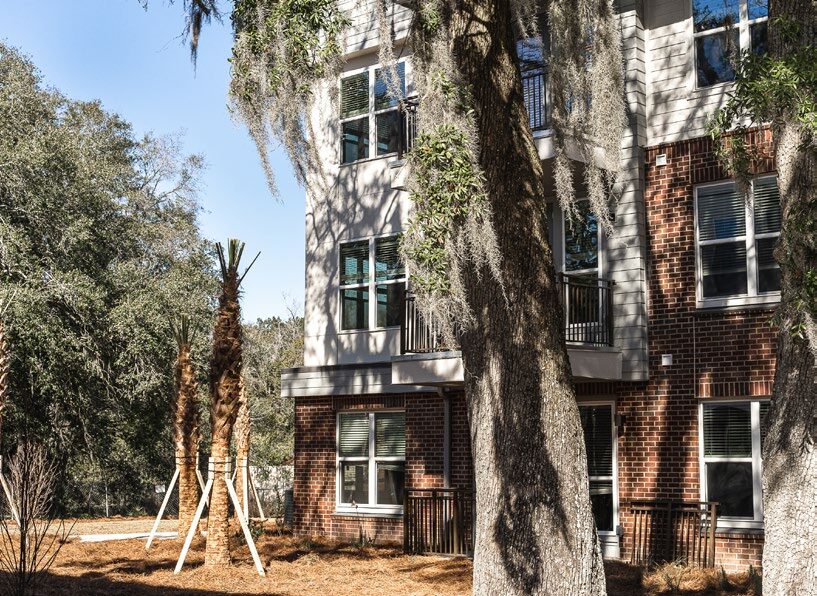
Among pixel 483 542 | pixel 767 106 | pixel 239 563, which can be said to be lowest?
pixel 239 563

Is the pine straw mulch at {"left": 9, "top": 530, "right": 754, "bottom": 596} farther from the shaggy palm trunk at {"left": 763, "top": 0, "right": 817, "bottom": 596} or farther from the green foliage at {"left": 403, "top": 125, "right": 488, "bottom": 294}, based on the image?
the green foliage at {"left": 403, "top": 125, "right": 488, "bottom": 294}

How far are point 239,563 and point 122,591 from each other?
10.7ft

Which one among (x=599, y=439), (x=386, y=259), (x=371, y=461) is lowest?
(x=371, y=461)

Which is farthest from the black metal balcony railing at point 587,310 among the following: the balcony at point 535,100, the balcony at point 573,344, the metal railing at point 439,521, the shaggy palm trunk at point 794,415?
the shaggy palm trunk at point 794,415

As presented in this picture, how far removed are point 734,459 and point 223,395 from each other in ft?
23.6

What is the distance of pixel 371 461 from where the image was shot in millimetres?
19734

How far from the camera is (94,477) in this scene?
36.3m

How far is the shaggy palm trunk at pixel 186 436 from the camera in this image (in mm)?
18250

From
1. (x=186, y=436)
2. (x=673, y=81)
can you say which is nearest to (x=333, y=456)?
(x=186, y=436)

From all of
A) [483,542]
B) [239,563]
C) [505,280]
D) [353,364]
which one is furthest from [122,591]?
[353,364]

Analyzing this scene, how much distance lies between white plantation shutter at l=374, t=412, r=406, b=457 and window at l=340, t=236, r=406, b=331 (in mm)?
1679

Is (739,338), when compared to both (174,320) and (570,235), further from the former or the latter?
(174,320)

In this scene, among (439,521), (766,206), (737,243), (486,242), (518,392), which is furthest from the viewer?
(439,521)

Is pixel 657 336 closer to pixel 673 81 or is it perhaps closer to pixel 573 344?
pixel 573 344
